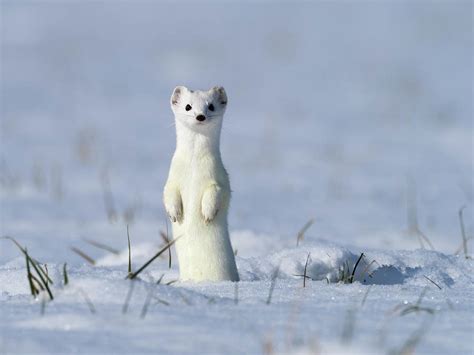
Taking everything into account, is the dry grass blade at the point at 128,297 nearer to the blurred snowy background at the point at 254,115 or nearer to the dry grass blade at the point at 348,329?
the dry grass blade at the point at 348,329

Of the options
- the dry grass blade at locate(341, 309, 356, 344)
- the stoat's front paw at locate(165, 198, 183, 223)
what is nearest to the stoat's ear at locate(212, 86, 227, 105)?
the stoat's front paw at locate(165, 198, 183, 223)

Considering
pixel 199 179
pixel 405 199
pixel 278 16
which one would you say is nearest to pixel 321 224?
pixel 405 199

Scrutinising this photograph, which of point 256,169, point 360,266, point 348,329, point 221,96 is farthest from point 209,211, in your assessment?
point 256,169

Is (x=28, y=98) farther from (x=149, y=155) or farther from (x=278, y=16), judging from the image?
(x=278, y=16)

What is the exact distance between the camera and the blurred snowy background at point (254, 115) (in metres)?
6.63

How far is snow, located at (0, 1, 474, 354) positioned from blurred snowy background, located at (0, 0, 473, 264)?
34 millimetres

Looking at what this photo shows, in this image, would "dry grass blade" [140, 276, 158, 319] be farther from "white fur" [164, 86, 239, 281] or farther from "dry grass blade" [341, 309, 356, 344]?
"white fur" [164, 86, 239, 281]

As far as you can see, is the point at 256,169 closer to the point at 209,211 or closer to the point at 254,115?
the point at 254,115

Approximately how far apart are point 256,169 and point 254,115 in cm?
328

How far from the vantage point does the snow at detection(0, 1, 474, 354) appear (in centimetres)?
264

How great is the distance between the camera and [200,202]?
3.85 metres

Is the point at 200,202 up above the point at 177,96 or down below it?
below

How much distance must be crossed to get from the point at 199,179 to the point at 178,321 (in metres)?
1.31

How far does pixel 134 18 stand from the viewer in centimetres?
2006
